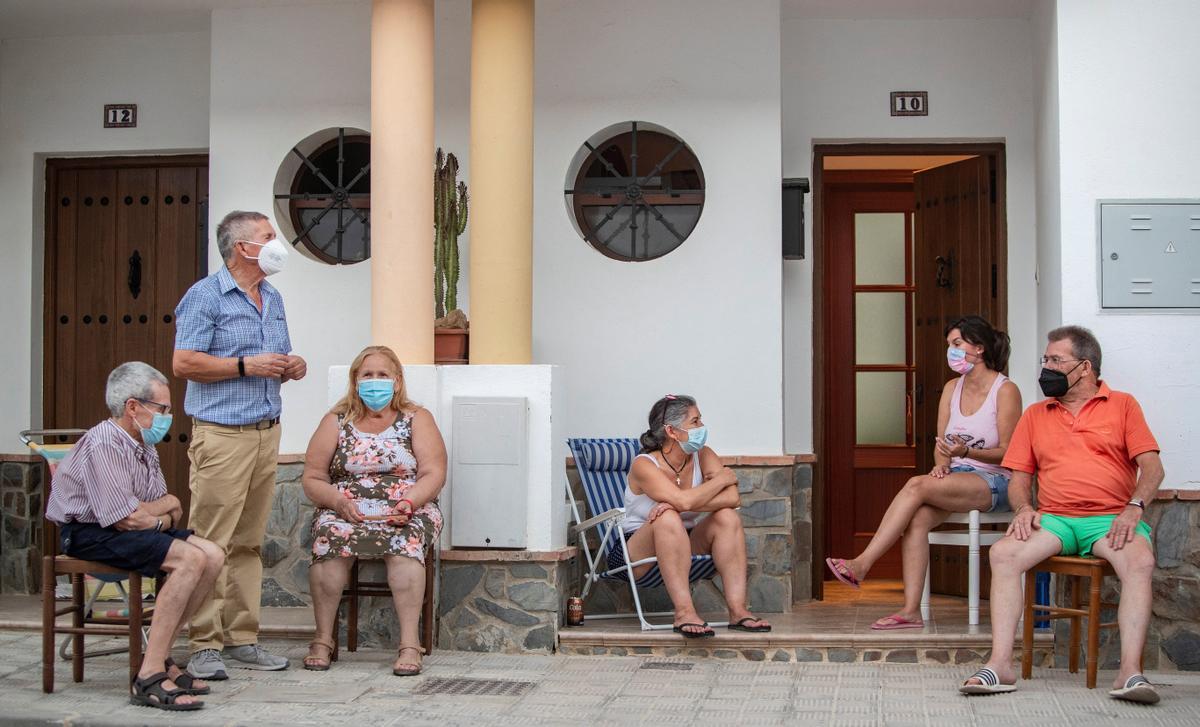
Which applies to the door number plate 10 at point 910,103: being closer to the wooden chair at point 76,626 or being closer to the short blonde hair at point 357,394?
the short blonde hair at point 357,394

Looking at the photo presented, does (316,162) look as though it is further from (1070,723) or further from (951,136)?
(1070,723)

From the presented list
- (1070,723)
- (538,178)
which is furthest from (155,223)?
(1070,723)

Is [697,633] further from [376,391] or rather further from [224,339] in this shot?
[224,339]

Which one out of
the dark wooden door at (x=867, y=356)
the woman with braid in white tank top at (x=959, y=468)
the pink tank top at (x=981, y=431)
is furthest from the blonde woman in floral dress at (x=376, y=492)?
the dark wooden door at (x=867, y=356)

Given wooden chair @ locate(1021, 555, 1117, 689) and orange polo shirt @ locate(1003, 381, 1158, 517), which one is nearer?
wooden chair @ locate(1021, 555, 1117, 689)

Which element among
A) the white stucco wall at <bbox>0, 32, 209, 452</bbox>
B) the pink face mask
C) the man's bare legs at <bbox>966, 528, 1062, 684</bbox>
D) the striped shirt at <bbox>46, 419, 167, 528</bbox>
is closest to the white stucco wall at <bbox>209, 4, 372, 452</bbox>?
the white stucco wall at <bbox>0, 32, 209, 452</bbox>

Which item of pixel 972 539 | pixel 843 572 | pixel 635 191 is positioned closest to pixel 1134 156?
pixel 972 539

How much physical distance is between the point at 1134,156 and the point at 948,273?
5.98 ft

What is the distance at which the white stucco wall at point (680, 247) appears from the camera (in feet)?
22.5

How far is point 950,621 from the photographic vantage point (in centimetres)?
618

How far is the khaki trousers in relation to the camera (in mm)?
5285

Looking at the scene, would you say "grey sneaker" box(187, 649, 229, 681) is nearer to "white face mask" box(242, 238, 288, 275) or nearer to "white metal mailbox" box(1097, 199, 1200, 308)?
"white face mask" box(242, 238, 288, 275)

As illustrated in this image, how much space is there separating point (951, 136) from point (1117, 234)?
1.64 meters

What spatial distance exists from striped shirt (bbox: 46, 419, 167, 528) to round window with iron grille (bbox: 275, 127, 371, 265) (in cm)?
257
